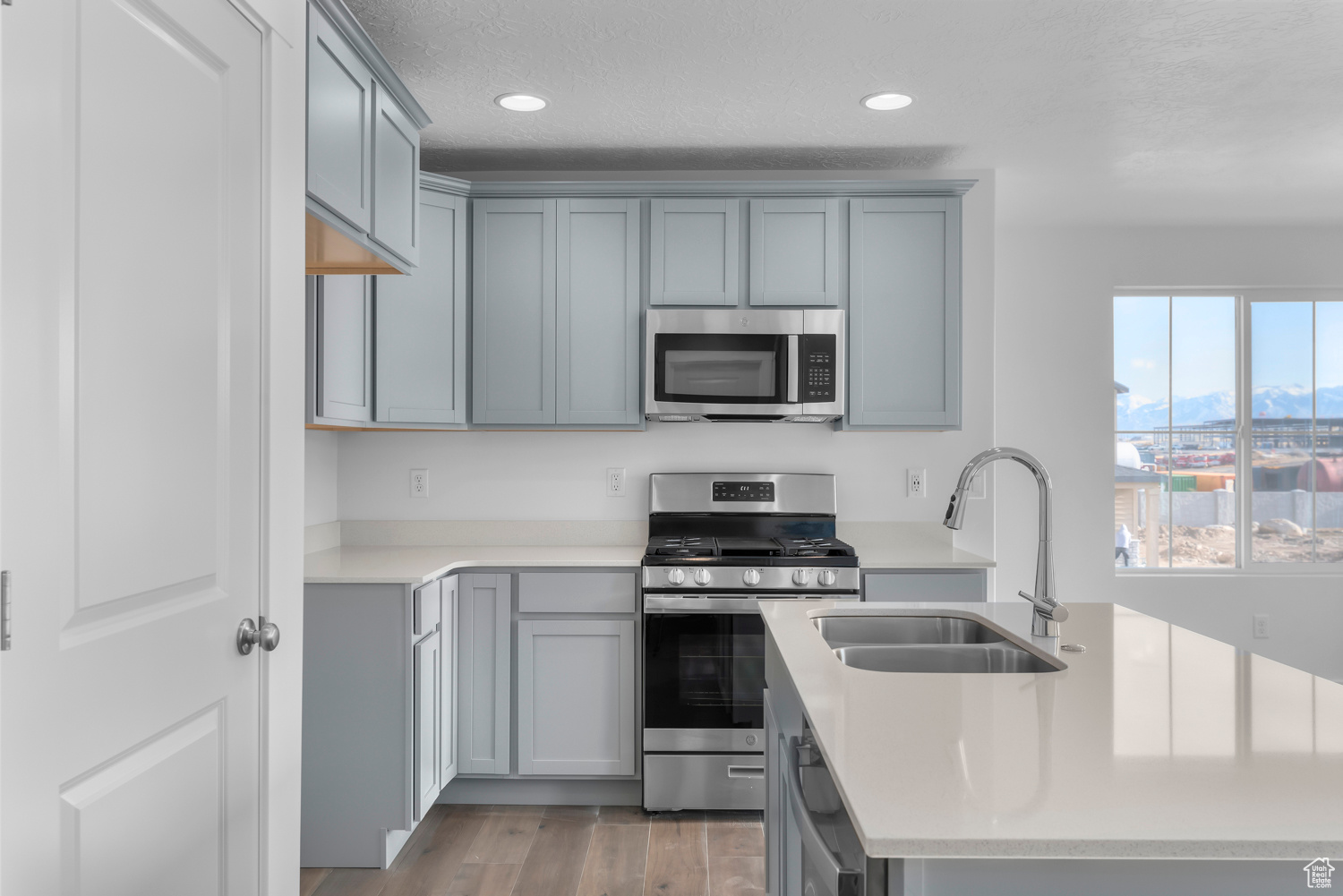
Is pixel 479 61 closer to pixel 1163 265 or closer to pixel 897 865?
pixel 897 865

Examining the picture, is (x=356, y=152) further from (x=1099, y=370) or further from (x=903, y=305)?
(x=1099, y=370)

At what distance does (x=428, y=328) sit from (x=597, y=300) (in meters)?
0.62

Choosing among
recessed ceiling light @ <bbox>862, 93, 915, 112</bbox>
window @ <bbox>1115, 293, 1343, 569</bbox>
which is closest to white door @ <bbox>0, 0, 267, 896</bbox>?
recessed ceiling light @ <bbox>862, 93, 915, 112</bbox>

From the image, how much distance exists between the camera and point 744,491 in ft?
10.9

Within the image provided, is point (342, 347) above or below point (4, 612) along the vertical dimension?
above

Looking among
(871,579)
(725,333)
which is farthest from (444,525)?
(871,579)

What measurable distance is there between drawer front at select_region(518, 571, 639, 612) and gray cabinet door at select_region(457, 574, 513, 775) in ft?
0.26

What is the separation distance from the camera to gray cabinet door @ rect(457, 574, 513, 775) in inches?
112

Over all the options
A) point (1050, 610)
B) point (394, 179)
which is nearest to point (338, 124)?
point (394, 179)

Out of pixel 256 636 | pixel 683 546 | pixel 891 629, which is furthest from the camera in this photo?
pixel 683 546

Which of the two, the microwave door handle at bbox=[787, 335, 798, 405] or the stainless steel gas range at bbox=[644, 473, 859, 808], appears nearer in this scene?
the stainless steel gas range at bbox=[644, 473, 859, 808]

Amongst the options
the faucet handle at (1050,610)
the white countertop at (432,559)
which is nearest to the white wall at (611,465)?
the white countertop at (432,559)

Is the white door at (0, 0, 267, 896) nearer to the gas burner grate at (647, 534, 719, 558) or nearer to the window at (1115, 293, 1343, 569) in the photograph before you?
the gas burner grate at (647, 534, 719, 558)

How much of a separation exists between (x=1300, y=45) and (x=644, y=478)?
97.1 inches
